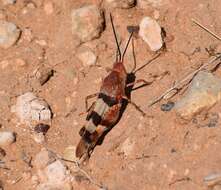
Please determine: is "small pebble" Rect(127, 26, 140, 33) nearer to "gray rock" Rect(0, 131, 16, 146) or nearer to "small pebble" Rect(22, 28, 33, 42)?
"small pebble" Rect(22, 28, 33, 42)

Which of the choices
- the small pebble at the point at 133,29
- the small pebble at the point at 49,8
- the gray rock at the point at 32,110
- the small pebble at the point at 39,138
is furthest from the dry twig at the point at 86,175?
the small pebble at the point at 49,8

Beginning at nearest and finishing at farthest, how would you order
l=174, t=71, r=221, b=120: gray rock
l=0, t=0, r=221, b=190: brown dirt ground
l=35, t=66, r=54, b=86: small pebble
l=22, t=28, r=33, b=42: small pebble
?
l=0, t=0, r=221, b=190: brown dirt ground < l=174, t=71, r=221, b=120: gray rock < l=35, t=66, r=54, b=86: small pebble < l=22, t=28, r=33, b=42: small pebble

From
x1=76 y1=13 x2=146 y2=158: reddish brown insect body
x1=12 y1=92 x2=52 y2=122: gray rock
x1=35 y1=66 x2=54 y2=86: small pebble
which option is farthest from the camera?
x1=35 y1=66 x2=54 y2=86: small pebble

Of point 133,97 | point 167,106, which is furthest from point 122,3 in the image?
point 167,106

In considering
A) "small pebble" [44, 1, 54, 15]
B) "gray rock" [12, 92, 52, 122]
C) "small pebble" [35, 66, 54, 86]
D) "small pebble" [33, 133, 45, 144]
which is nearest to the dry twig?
"small pebble" [33, 133, 45, 144]

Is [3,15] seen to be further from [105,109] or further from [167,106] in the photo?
[167,106]

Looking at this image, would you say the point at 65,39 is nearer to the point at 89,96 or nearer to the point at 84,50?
the point at 84,50
